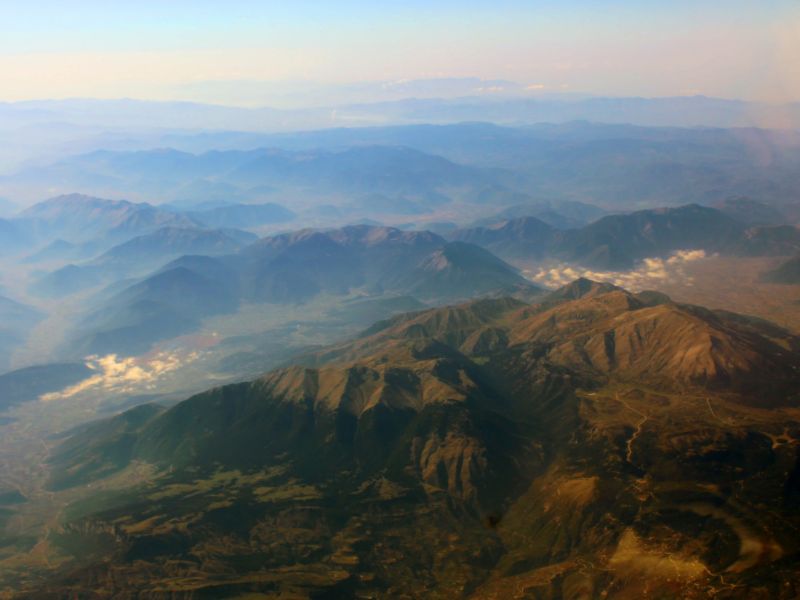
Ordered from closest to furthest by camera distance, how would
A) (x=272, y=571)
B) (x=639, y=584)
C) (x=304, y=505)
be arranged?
1. (x=639, y=584)
2. (x=272, y=571)
3. (x=304, y=505)

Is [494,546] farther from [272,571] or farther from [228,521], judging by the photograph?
[228,521]

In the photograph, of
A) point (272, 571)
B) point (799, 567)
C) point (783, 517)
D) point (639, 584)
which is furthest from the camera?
point (272, 571)

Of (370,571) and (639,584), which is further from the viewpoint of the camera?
(370,571)

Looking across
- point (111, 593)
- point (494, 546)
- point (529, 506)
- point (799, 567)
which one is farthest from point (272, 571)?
point (799, 567)

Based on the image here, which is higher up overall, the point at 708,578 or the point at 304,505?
the point at 708,578

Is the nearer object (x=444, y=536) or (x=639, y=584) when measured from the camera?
(x=639, y=584)

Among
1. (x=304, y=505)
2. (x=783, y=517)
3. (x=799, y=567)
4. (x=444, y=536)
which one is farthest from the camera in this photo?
(x=304, y=505)

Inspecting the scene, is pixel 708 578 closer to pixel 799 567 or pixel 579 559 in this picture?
pixel 799 567

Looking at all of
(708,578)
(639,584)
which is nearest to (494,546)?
(639,584)

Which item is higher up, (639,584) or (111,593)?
(639,584)
